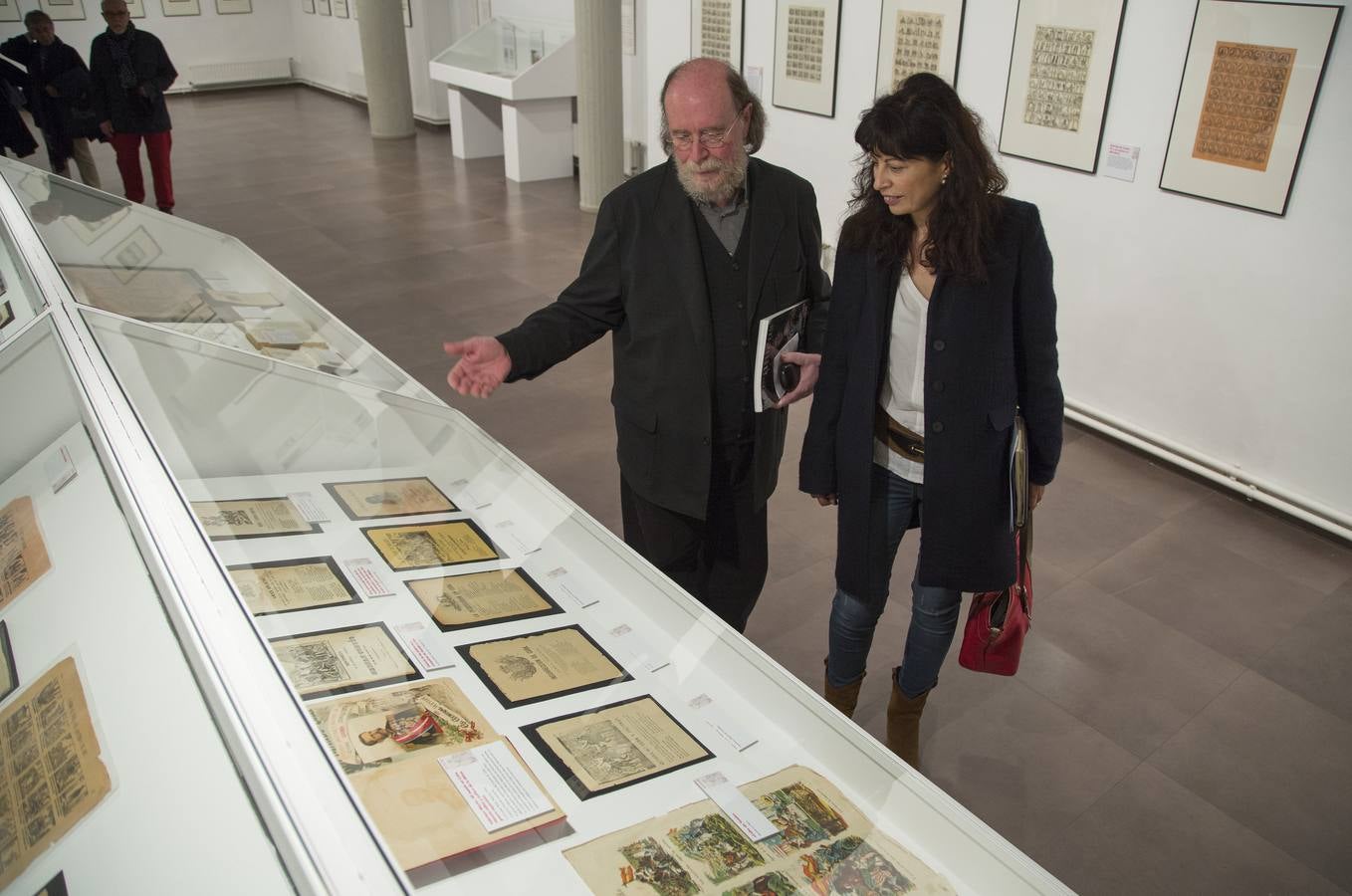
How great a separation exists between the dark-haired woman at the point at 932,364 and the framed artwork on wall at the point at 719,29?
17.3 ft

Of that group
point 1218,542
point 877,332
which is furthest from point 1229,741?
point 877,332

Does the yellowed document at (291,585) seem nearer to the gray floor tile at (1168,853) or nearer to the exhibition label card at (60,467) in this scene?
the exhibition label card at (60,467)

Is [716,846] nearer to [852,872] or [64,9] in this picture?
[852,872]

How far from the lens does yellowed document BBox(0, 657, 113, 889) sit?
137cm

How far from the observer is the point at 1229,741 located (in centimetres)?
307

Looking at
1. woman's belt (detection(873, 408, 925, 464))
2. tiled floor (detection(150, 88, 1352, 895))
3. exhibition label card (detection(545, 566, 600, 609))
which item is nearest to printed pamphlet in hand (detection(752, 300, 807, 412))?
woman's belt (detection(873, 408, 925, 464))

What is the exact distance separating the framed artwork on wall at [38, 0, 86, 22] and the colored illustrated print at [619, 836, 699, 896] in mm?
19620

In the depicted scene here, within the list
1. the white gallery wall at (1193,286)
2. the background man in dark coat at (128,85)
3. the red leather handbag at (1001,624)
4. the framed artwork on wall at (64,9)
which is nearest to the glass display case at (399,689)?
the red leather handbag at (1001,624)

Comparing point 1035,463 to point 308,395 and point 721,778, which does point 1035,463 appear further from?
point 308,395

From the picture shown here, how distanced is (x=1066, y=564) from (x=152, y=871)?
3571mm

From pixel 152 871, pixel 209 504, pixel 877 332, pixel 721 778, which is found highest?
pixel 877 332

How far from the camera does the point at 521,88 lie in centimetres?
1033

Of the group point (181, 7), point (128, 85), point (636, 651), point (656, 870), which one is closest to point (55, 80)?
point (128, 85)

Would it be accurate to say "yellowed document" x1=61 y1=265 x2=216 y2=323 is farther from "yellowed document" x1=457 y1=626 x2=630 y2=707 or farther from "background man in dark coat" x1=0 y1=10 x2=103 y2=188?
"background man in dark coat" x1=0 y1=10 x2=103 y2=188
